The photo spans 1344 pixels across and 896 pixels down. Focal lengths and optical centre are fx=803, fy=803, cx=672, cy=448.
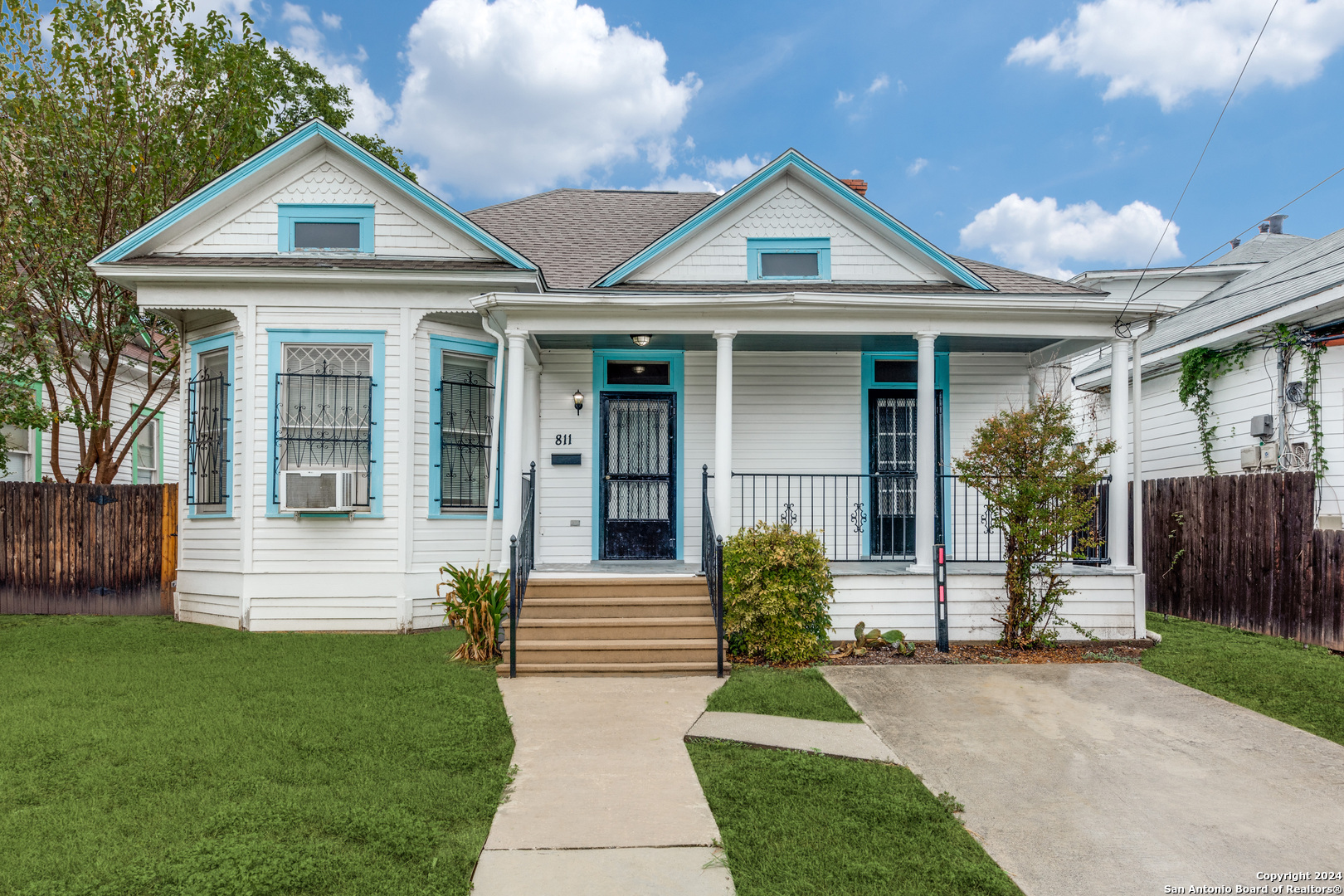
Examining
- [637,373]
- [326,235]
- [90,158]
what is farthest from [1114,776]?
[90,158]

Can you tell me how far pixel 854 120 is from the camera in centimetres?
1445

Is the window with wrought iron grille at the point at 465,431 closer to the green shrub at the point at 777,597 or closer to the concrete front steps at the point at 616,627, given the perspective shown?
the concrete front steps at the point at 616,627

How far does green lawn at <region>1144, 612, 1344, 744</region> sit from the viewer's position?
5.07m

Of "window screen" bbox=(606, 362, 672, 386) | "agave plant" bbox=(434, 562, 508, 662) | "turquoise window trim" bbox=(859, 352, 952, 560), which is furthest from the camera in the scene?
"turquoise window trim" bbox=(859, 352, 952, 560)

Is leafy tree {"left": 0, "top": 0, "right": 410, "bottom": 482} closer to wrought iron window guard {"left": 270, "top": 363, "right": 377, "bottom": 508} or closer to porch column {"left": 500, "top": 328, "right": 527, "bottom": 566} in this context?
wrought iron window guard {"left": 270, "top": 363, "right": 377, "bottom": 508}

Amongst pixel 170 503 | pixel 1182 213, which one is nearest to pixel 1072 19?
pixel 1182 213

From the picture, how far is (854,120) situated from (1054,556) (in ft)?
33.4

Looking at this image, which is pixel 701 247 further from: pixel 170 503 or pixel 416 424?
pixel 170 503

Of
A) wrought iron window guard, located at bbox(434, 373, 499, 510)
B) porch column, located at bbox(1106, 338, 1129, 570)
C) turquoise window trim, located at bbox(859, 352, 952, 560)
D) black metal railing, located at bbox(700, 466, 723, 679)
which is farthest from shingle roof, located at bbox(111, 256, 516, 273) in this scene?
porch column, located at bbox(1106, 338, 1129, 570)

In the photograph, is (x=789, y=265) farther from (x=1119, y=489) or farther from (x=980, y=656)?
(x=980, y=656)

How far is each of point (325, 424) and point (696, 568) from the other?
3.96 m

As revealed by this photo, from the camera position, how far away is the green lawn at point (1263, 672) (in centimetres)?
507

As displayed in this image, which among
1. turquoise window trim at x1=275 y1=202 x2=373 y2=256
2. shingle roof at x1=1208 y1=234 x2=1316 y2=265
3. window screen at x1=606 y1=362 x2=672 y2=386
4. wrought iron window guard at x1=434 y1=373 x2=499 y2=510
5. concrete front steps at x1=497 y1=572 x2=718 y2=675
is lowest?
concrete front steps at x1=497 y1=572 x2=718 y2=675

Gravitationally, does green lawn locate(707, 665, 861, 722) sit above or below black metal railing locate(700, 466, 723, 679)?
below
